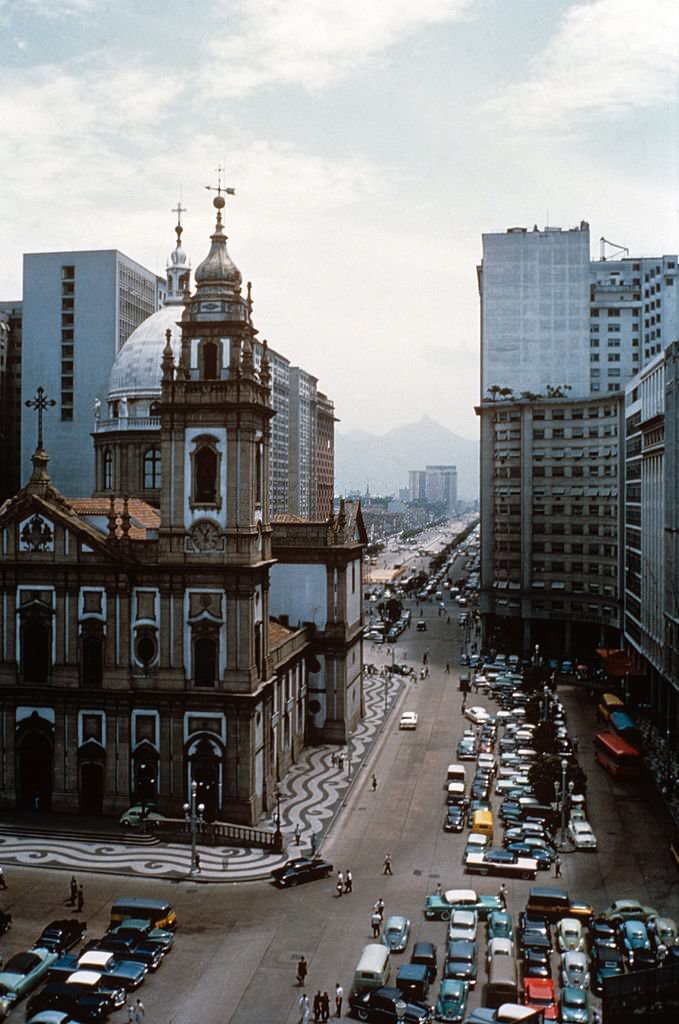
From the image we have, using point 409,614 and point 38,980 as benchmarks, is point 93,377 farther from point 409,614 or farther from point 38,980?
point 38,980

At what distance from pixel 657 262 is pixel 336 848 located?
123847mm

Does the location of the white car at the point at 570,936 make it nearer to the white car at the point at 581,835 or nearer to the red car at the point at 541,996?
the red car at the point at 541,996

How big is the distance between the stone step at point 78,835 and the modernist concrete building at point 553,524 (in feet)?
239

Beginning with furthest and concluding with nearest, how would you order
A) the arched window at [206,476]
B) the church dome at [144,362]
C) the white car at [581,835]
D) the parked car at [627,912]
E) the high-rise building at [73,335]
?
the high-rise building at [73,335] < the church dome at [144,362] < the arched window at [206,476] < the white car at [581,835] < the parked car at [627,912]

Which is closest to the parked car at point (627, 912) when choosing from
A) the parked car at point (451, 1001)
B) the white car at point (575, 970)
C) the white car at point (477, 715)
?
the white car at point (575, 970)

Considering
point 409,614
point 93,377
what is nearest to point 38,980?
point 93,377

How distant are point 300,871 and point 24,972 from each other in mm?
15875

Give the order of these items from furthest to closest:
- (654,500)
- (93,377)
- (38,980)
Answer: (93,377) < (654,500) < (38,980)

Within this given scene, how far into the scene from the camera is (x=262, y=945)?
4447 centimetres

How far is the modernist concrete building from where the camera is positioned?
120562 mm

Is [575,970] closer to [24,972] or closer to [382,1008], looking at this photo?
[382,1008]

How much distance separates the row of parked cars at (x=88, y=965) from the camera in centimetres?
3819

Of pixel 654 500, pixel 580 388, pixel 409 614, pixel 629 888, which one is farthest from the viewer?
pixel 409 614

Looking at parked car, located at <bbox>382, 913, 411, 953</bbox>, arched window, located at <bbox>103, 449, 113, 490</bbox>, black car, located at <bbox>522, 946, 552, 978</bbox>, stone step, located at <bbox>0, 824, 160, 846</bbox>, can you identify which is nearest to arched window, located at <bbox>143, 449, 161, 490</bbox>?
arched window, located at <bbox>103, 449, 113, 490</bbox>
